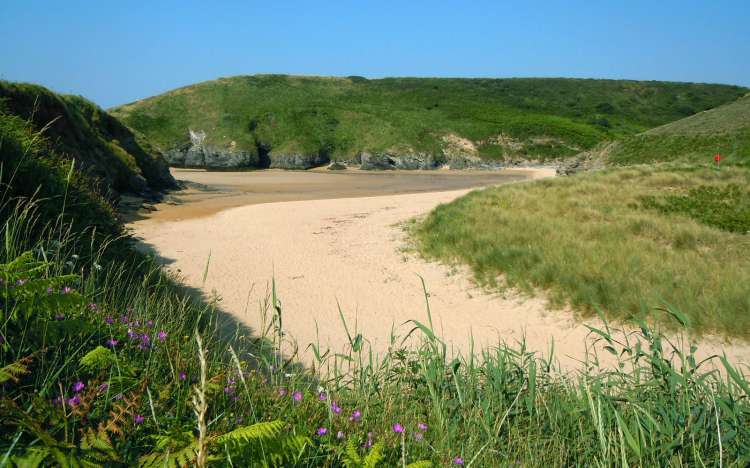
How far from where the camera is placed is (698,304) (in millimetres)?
6723

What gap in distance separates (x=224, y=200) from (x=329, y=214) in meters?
7.36

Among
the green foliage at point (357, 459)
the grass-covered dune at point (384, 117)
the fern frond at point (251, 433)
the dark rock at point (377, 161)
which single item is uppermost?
the grass-covered dune at point (384, 117)

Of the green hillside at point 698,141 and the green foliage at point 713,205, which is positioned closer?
the green foliage at point 713,205

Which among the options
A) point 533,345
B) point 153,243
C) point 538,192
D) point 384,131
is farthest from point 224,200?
point 384,131

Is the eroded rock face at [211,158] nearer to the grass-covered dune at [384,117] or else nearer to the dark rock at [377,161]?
the grass-covered dune at [384,117]

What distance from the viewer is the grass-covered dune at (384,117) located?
53656mm

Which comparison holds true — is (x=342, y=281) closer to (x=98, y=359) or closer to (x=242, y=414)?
(x=242, y=414)

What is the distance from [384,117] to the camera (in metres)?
60.5

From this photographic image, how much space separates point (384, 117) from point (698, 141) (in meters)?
40.4

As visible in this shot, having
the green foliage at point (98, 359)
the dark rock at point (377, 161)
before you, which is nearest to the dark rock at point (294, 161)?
the dark rock at point (377, 161)

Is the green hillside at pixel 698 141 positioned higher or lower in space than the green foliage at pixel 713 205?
higher

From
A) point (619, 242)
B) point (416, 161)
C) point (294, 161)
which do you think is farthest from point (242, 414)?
point (294, 161)

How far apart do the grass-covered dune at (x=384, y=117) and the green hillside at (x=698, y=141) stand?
2600 cm

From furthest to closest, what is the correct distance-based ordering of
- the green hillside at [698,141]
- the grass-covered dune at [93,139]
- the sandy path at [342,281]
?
1. the green hillside at [698,141]
2. the grass-covered dune at [93,139]
3. the sandy path at [342,281]
